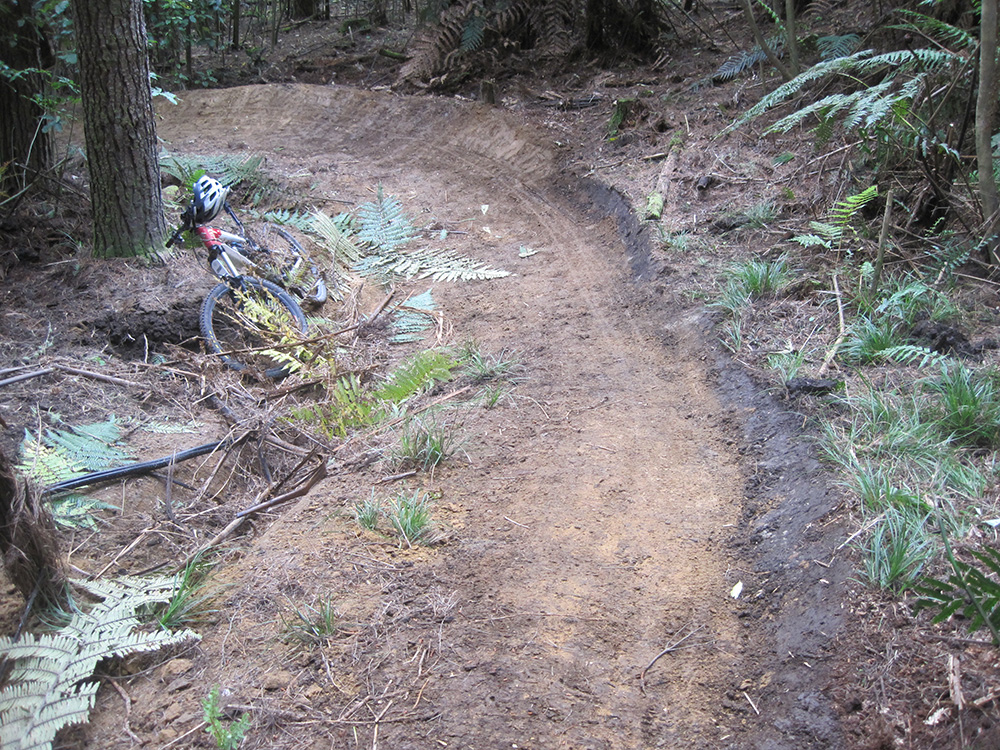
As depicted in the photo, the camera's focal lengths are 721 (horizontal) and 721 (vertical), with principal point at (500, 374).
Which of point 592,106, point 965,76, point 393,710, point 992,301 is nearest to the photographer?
point 393,710

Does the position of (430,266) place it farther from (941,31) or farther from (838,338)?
(941,31)

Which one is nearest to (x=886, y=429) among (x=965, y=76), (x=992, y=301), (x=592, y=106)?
(x=992, y=301)

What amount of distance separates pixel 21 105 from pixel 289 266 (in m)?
2.92

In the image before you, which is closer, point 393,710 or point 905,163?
point 393,710

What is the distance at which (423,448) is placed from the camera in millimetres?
3510

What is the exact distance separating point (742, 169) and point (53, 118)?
238 inches

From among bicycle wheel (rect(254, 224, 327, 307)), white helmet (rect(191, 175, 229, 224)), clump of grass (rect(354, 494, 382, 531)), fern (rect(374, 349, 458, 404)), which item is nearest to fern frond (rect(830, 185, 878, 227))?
fern (rect(374, 349, 458, 404))

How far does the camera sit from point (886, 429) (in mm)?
3105

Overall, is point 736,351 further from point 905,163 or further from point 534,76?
point 534,76

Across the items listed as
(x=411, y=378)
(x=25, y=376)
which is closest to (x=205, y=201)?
(x=25, y=376)

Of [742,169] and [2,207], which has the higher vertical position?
[742,169]


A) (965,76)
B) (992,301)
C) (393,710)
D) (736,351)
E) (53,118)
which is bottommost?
(393,710)

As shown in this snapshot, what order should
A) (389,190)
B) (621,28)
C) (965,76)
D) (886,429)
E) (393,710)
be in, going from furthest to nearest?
(621,28) < (389,190) < (965,76) < (886,429) < (393,710)

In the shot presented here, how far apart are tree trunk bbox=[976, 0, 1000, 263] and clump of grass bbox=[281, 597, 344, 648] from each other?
3.88 meters
